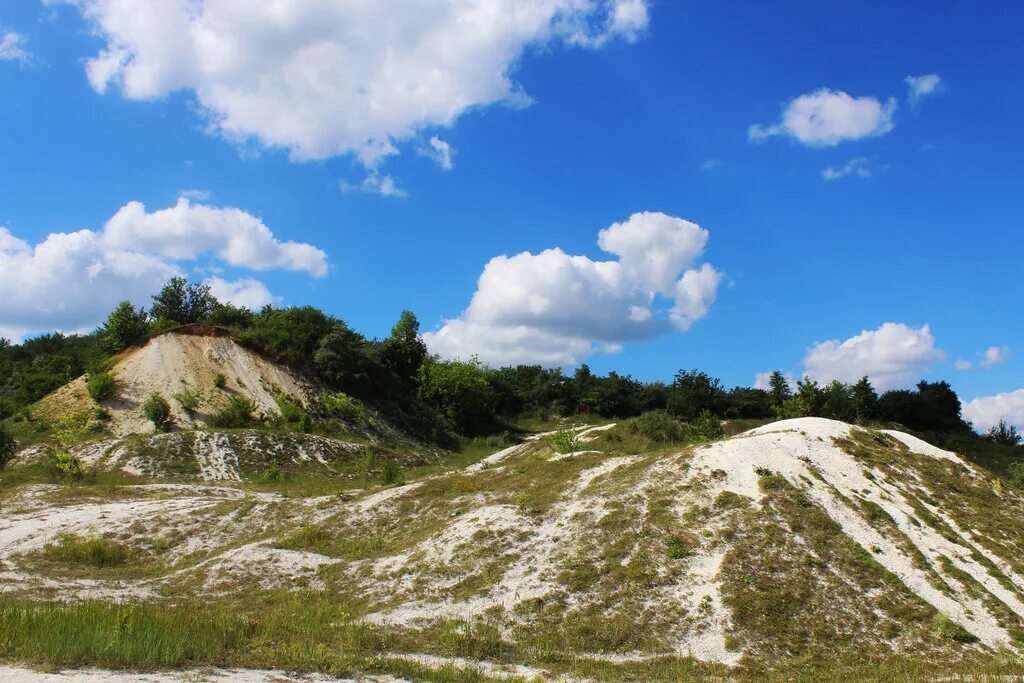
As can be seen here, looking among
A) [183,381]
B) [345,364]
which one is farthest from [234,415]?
[345,364]

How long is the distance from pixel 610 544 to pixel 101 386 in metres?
39.2

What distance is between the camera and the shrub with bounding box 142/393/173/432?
39625 mm

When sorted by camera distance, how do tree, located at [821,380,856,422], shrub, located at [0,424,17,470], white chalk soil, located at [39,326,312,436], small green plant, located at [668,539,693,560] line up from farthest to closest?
tree, located at [821,380,856,422] < white chalk soil, located at [39,326,312,436] < shrub, located at [0,424,17,470] < small green plant, located at [668,539,693,560]

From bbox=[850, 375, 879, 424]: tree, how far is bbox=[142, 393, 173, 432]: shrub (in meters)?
60.2

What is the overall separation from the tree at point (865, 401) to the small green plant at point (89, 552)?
64538 millimetres

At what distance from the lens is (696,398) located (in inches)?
2862

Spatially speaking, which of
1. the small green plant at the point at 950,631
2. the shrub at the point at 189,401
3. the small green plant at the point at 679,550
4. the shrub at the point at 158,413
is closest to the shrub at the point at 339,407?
the shrub at the point at 189,401

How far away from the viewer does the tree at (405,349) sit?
241ft

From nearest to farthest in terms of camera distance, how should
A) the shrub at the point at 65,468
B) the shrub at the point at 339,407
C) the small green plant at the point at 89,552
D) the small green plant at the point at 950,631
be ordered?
the small green plant at the point at 950,631 < the small green plant at the point at 89,552 < the shrub at the point at 65,468 < the shrub at the point at 339,407

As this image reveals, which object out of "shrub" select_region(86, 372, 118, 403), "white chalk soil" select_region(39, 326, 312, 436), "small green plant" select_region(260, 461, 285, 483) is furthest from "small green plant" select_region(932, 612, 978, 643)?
"shrub" select_region(86, 372, 118, 403)

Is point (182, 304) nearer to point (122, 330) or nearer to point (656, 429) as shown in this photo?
point (122, 330)

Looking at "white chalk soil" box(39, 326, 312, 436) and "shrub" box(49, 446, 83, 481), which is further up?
"white chalk soil" box(39, 326, 312, 436)

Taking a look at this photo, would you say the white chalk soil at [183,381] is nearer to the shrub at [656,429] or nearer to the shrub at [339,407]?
the shrub at [339,407]

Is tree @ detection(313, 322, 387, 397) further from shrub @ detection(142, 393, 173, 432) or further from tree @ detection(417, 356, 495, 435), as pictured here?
shrub @ detection(142, 393, 173, 432)
